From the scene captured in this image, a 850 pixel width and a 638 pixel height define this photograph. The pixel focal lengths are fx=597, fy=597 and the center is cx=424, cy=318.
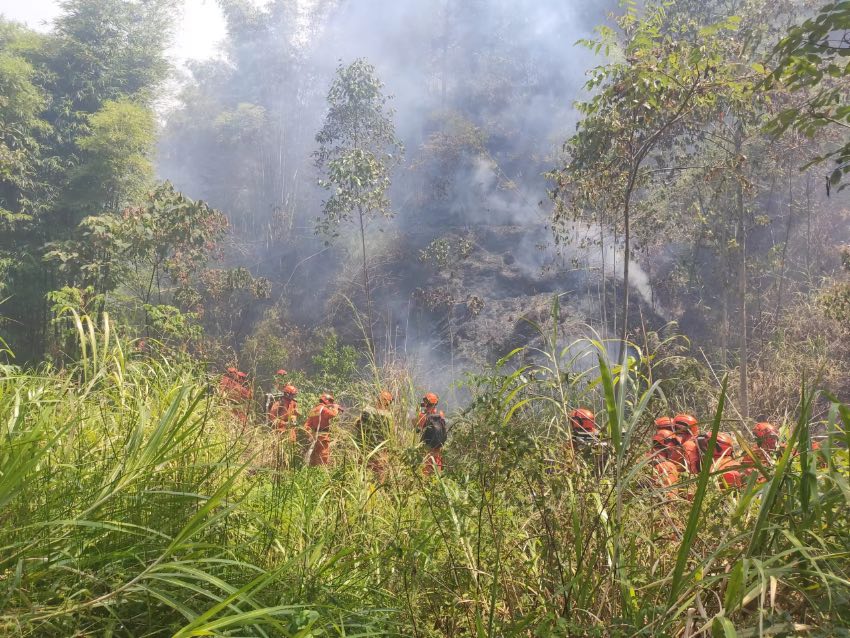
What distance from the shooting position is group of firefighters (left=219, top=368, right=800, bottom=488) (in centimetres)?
158

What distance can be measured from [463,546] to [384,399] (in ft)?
4.17

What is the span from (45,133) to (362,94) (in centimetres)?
717

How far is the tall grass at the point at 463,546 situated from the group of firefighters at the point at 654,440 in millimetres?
74

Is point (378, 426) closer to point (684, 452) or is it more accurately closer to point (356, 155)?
point (684, 452)

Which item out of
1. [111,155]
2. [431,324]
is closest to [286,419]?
[111,155]

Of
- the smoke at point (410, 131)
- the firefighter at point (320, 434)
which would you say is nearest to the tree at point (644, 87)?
the firefighter at point (320, 434)

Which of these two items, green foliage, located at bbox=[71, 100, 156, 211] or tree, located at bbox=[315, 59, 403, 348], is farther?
green foliage, located at bbox=[71, 100, 156, 211]

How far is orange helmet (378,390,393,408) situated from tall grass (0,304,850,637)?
0.66 meters

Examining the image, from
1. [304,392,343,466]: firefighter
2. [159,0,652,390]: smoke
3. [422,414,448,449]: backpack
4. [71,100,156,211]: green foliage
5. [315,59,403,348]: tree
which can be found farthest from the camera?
[159,0,652,390]: smoke

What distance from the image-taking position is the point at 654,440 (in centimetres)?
180

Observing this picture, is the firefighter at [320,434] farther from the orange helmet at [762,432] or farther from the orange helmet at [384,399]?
the orange helmet at [762,432]

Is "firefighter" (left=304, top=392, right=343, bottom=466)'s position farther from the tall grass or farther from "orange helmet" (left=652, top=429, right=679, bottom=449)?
"orange helmet" (left=652, top=429, right=679, bottom=449)

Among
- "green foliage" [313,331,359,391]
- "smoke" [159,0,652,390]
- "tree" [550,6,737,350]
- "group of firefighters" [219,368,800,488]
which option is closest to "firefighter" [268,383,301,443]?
"group of firefighters" [219,368,800,488]

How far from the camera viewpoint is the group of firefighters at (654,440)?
1582 mm
